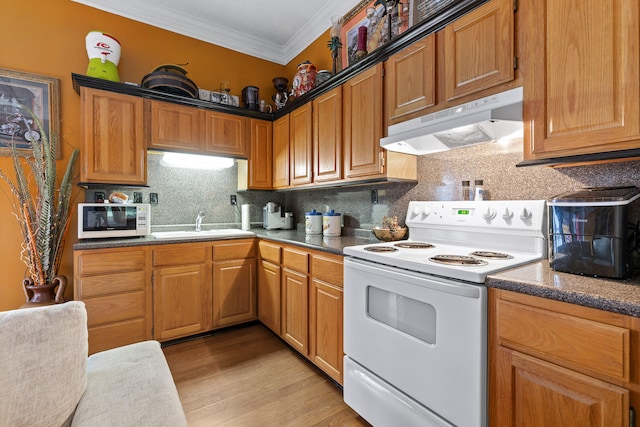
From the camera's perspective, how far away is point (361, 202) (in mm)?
2582

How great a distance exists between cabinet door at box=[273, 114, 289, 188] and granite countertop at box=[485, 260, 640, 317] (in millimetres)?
2308

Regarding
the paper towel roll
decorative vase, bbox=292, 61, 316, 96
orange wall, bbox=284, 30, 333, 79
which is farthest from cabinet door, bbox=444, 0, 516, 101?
the paper towel roll

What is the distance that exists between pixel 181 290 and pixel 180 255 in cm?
30

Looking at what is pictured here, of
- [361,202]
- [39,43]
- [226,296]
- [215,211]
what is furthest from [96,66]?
[361,202]

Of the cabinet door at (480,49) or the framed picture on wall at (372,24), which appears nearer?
the cabinet door at (480,49)

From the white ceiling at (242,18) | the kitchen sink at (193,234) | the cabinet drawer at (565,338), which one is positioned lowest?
the cabinet drawer at (565,338)

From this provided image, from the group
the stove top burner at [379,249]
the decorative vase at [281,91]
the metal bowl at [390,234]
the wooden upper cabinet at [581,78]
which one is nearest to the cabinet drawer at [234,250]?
the metal bowl at [390,234]

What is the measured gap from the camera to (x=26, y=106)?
244 centimetres

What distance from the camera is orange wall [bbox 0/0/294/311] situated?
240 cm

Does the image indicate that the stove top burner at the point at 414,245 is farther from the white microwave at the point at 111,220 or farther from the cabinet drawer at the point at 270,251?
the white microwave at the point at 111,220

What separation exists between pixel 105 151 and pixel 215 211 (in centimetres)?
115

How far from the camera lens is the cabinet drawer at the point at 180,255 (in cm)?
243

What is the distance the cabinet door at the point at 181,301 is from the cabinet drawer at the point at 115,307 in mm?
112

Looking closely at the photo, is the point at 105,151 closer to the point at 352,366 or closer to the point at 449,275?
the point at 352,366
